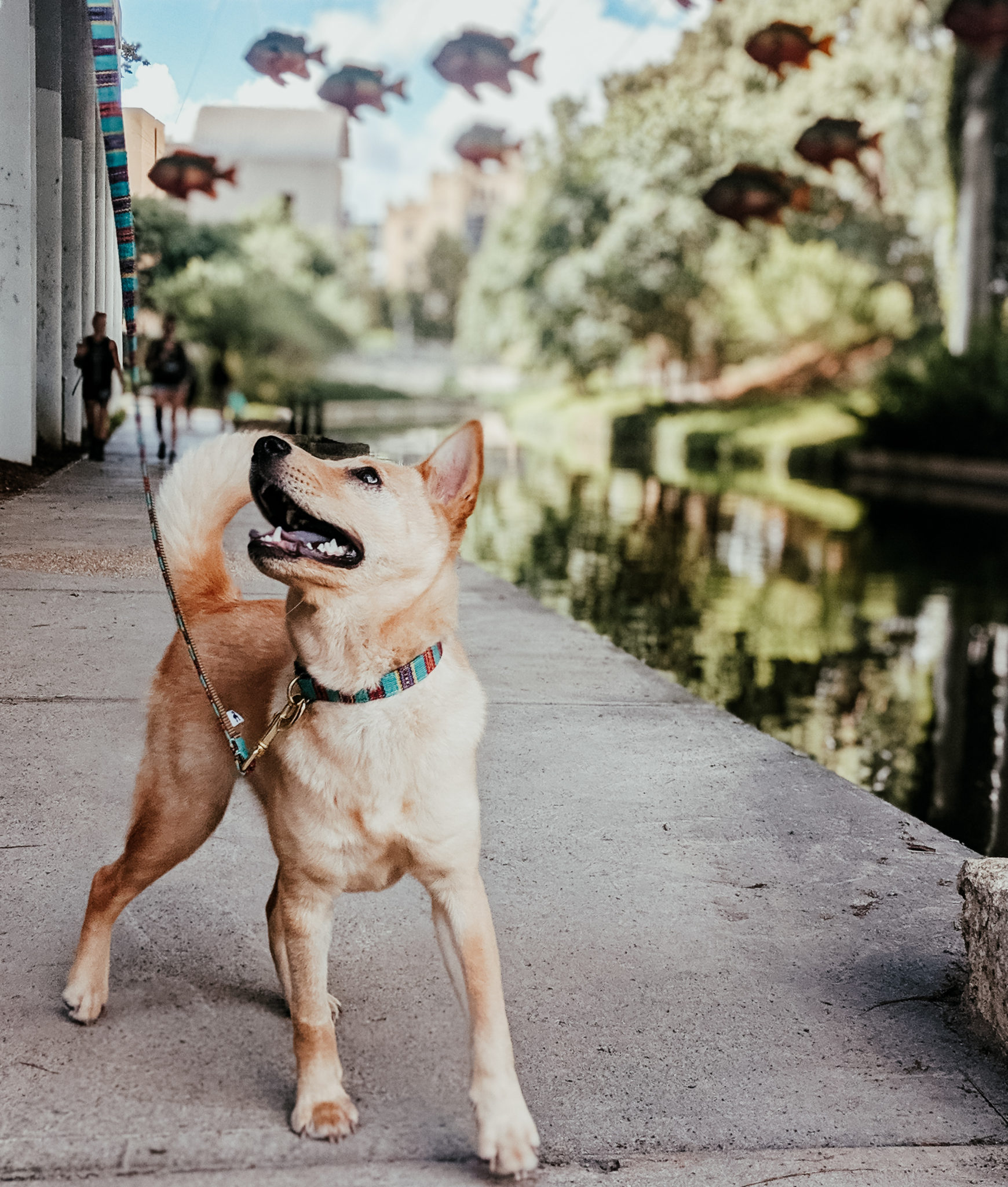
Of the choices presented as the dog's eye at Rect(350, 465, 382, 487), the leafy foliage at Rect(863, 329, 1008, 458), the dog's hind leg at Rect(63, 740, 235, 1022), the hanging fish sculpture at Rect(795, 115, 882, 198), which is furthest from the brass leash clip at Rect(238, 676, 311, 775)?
the hanging fish sculpture at Rect(795, 115, 882, 198)

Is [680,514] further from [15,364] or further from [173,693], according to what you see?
[173,693]

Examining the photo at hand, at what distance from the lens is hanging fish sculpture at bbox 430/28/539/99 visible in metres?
7.71

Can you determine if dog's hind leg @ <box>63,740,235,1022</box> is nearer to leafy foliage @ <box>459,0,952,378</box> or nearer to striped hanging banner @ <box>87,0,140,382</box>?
striped hanging banner @ <box>87,0,140,382</box>

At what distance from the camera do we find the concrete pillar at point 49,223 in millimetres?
8195

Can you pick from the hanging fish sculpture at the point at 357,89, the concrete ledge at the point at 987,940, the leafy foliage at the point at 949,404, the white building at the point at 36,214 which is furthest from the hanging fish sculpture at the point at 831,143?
the concrete ledge at the point at 987,940

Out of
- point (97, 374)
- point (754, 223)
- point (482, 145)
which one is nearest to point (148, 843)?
point (97, 374)

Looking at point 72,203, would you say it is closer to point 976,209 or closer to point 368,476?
point 368,476

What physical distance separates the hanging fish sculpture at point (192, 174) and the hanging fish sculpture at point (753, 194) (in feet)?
75.2

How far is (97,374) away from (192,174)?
37.9 inches

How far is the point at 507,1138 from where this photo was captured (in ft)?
7.41

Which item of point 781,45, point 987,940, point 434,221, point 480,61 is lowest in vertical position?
point 987,940

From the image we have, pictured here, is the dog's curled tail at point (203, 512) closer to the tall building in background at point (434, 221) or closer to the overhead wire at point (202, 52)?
the overhead wire at point (202, 52)

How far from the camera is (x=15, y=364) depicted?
30.2ft

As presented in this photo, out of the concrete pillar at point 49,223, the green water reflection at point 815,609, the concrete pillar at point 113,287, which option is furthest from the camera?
the concrete pillar at point 49,223
